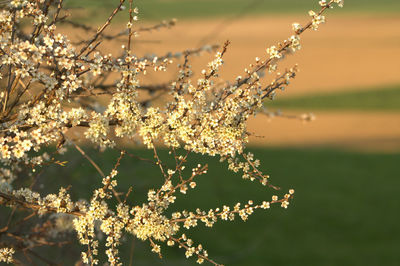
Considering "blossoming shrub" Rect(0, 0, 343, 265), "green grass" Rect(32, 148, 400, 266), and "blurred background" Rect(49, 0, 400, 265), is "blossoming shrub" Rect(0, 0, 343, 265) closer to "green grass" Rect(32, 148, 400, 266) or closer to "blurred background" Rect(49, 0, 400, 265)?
"blurred background" Rect(49, 0, 400, 265)

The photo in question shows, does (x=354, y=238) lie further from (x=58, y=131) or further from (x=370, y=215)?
(x=58, y=131)

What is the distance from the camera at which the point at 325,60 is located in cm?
4456

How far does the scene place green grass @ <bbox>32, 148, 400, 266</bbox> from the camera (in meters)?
13.3

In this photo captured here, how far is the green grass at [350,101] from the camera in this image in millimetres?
30844

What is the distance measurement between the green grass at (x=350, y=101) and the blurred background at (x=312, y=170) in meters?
0.06

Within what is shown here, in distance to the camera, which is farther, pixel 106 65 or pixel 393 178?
pixel 393 178

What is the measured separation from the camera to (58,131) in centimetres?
260

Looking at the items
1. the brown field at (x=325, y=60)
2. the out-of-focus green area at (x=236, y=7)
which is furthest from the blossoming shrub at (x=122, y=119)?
the out-of-focus green area at (x=236, y=7)

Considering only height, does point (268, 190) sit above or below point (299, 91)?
below

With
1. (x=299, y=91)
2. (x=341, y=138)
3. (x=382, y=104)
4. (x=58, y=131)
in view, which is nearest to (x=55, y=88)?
(x=58, y=131)

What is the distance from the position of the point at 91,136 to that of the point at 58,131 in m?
0.16

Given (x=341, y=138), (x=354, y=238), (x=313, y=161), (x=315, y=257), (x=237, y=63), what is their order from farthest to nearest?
1. (x=237, y=63)
2. (x=341, y=138)
3. (x=313, y=161)
4. (x=354, y=238)
5. (x=315, y=257)

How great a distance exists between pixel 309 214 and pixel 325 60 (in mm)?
30733

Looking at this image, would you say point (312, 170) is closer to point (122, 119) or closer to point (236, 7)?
point (122, 119)
